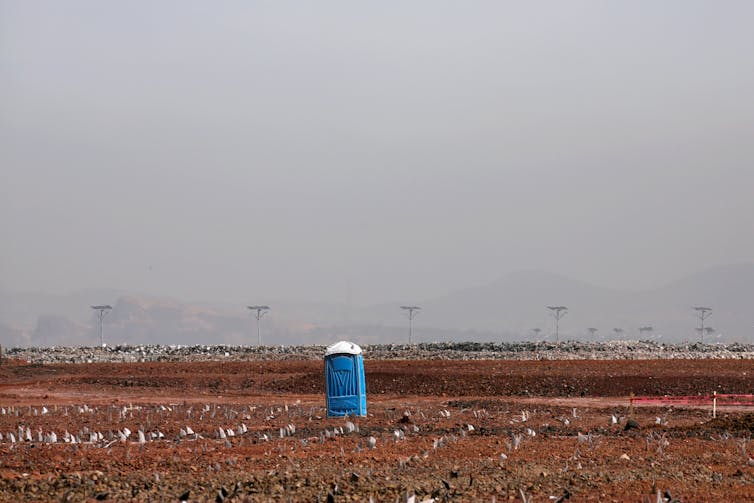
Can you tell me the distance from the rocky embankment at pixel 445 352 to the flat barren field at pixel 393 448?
2443 cm

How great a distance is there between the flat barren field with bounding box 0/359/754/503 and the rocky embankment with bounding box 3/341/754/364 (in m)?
24.4

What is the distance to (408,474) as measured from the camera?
13969mm

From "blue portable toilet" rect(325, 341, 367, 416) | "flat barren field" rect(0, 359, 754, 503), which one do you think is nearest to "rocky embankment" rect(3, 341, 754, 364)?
"flat barren field" rect(0, 359, 754, 503)

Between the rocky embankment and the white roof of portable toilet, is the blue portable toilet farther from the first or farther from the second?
the rocky embankment

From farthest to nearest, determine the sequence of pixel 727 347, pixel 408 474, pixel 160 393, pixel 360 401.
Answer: pixel 727 347, pixel 160 393, pixel 360 401, pixel 408 474

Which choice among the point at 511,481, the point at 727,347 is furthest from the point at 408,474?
the point at 727,347

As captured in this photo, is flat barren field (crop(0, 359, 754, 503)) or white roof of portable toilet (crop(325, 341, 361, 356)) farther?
white roof of portable toilet (crop(325, 341, 361, 356))

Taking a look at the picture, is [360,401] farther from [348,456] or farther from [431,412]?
[348,456]

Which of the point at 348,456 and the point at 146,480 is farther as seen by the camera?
the point at 348,456

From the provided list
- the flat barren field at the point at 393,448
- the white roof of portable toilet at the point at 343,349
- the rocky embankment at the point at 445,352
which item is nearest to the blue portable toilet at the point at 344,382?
the white roof of portable toilet at the point at 343,349

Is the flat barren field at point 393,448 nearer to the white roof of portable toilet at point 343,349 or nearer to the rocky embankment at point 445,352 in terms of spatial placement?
the white roof of portable toilet at point 343,349

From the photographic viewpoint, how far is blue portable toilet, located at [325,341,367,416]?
2533 cm

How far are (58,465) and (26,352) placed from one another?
228 ft

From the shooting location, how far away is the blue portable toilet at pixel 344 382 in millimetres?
25328
